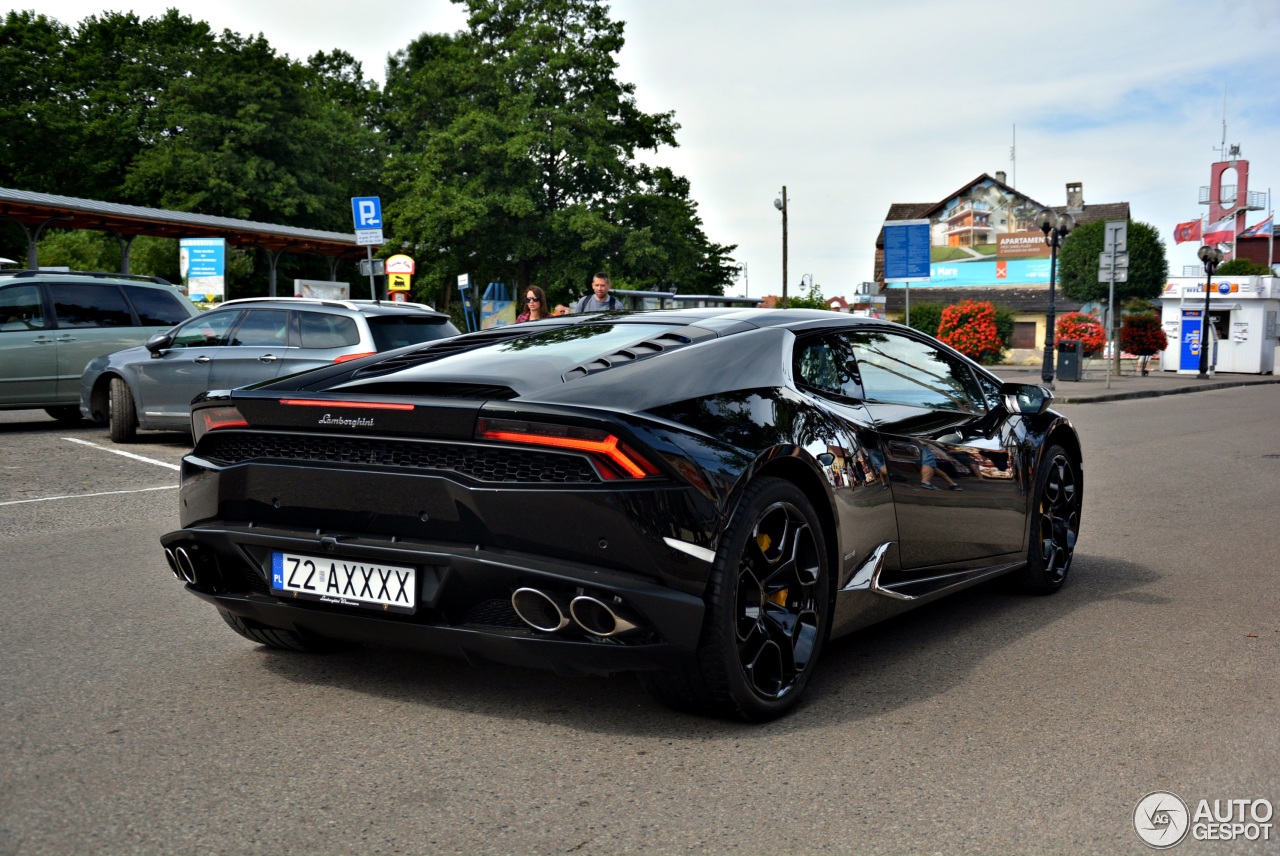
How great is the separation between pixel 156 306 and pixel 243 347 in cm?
376

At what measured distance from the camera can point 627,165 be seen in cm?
4722

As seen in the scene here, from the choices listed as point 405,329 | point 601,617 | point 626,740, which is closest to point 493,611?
point 601,617

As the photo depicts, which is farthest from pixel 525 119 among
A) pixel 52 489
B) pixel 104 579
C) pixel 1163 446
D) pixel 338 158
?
pixel 104 579

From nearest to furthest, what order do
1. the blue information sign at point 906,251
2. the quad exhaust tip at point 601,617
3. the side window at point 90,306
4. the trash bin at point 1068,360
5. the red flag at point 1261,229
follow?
the quad exhaust tip at point 601,617 → the side window at point 90,306 → the blue information sign at point 906,251 → the trash bin at point 1068,360 → the red flag at point 1261,229

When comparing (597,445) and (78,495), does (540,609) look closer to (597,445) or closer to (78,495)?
(597,445)

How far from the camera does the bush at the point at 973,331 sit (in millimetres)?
36125

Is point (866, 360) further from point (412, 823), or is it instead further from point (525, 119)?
point (525, 119)

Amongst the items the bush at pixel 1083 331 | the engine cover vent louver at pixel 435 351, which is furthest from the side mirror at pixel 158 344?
the bush at pixel 1083 331

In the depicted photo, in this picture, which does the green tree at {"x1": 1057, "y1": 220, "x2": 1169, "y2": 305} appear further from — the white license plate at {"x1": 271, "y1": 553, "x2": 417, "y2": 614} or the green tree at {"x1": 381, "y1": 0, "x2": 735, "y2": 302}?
the white license plate at {"x1": 271, "y1": 553, "x2": 417, "y2": 614}

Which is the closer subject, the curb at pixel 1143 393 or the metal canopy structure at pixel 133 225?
the curb at pixel 1143 393

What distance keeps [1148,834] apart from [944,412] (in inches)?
93.6

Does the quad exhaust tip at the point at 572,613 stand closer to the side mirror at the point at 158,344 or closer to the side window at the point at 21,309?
the side mirror at the point at 158,344

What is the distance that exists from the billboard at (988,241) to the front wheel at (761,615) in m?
74.9

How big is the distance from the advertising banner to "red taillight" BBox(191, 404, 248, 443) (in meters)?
26.6
